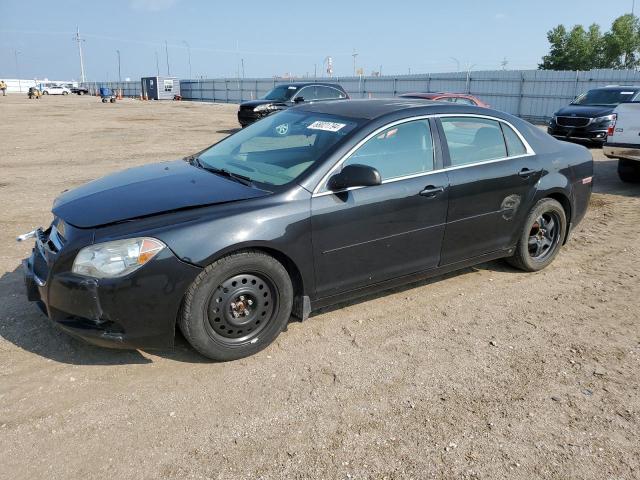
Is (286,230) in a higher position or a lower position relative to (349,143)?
lower

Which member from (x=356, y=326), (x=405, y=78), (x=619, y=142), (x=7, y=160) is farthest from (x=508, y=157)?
→ (x=405, y=78)

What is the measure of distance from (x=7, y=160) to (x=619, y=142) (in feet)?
41.6

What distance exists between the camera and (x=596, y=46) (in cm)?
5981

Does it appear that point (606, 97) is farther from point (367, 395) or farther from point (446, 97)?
point (367, 395)

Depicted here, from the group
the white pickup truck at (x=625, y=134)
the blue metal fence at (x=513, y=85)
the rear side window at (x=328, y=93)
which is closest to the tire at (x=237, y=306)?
the white pickup truck at (x=625, y=134)

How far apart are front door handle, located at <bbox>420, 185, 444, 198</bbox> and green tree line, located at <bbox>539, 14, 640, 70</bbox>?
64286 mm

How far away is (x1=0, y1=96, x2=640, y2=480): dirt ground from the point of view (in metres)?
2.70

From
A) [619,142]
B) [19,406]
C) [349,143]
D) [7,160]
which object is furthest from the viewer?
[7,160]

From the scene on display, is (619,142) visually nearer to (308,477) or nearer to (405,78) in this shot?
(308,477)

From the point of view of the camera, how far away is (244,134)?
15.8ft

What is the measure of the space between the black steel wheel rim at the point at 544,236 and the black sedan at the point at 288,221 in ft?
0.19

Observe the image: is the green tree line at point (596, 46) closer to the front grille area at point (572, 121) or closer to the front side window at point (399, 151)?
the front grille area at point (572, 121)

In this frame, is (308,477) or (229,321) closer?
(308,477)

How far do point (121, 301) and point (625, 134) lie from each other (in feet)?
29.2
